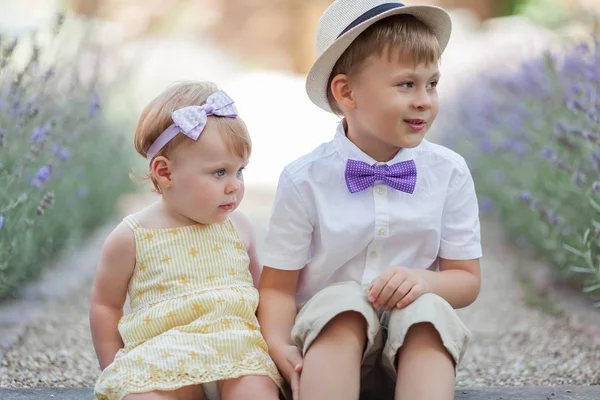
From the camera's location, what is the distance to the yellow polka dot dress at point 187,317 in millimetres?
1956

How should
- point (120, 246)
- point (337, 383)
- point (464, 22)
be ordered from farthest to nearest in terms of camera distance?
point (464, 22), point (120, 246), point (337, 383)

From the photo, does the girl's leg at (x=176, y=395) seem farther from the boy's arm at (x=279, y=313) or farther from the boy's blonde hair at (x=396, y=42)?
the boy's blonde hair at (x=396, y=42)

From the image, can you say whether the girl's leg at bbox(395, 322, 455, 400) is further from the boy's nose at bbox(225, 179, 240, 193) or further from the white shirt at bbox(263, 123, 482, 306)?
the boy's nose at bbox(225, 179, 240, 193)

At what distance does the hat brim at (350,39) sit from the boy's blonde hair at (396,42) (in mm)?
16

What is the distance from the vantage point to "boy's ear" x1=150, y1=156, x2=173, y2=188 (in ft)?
6.95

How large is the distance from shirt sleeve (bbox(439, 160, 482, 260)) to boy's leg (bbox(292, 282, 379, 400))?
0.95 ft

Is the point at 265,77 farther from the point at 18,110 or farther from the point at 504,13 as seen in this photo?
the point at 18,110

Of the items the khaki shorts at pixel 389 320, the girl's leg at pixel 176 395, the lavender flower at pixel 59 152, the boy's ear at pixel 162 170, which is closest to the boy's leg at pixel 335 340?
the khaki shorts at pixel 389 320

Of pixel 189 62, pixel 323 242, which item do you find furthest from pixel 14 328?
pixel 189 62

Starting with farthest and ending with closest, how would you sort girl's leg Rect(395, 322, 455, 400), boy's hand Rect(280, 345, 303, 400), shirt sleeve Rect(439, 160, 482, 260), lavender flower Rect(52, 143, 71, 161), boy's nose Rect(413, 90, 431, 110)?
lavender flower Rect(52, 143, 71, 161)
shirt sleeve Rect(439, 160, 482, 260)
boy's nose Rect(413, 90, 431, 110)
boy's hand Rect(280, 345, 303, 400)
girl's leg Rect(395, 322, 455, 400)

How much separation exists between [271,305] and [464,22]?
1024 centimetres

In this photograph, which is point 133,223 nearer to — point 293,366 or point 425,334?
point 293,366

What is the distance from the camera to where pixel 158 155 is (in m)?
2.13

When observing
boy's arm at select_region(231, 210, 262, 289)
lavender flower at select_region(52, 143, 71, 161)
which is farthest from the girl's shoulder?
lavender flower at select_region(52, 143, 71, 161)
